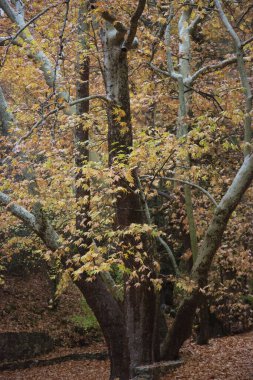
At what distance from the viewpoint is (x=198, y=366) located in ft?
32.9

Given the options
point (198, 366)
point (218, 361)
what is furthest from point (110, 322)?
point (218, 361)

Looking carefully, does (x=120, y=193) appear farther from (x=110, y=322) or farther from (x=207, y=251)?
(x=110, y=322)

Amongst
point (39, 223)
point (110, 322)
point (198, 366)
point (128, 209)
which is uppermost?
point (39, 223)

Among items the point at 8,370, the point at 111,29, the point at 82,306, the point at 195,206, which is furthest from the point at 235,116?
the point at 82,306

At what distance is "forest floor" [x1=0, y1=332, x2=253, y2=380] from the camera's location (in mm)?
9297

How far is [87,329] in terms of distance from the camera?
16.7 metres

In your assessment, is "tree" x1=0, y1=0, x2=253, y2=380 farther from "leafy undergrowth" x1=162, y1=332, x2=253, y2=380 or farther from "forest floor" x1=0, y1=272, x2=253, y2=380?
"forest floor" x1=0, y1=272, x2=253, y2=380

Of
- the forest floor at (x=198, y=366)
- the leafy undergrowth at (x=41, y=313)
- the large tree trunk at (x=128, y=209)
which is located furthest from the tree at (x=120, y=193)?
the leafy undergrowth at (x=41, y=313)

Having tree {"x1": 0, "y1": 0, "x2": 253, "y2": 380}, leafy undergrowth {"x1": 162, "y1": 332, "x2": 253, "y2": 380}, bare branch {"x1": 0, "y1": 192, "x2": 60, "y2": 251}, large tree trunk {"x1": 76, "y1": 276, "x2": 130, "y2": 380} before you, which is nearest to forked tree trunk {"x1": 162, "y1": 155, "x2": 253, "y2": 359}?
tree {"x1": 0, "y1": 0, "x2": 253, "y2": 380}

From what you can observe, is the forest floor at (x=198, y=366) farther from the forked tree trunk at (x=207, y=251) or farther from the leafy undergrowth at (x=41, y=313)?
the forked tree trunk at (x=207, y=251)

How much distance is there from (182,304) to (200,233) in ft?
11.6

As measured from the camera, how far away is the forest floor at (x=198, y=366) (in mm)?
9297

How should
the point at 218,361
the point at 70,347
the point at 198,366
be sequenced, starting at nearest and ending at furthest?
the point at 198,366 < the point at 218,361 < the point at 70,347

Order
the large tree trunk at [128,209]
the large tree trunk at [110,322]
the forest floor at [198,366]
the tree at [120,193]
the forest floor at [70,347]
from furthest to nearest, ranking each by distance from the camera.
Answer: the forest floor at [70,347] → the forest floor at [198,366] → the large tree trunk at [110,322] → the large tree trunk at [128,209] → the tree at [120,193]
